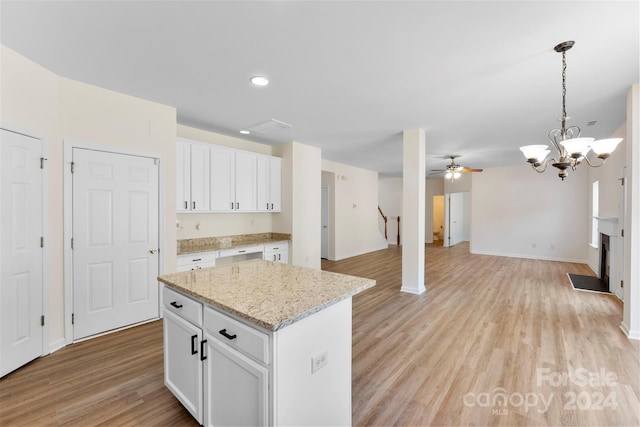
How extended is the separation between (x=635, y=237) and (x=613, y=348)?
118 centimetres

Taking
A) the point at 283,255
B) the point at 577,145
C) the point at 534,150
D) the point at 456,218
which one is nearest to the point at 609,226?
the point at 534,150

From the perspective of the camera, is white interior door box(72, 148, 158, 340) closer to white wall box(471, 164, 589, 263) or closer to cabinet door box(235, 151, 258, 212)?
cabinet door box(235, 151, 258, 212)

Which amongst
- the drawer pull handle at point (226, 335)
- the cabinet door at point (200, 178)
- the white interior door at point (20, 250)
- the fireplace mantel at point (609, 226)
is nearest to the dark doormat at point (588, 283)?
the fireplace mantel at point (609, 226)

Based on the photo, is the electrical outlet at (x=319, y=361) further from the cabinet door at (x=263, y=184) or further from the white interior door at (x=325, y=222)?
the white interior door at (x=325, y=222)

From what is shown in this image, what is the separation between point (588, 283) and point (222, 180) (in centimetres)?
680

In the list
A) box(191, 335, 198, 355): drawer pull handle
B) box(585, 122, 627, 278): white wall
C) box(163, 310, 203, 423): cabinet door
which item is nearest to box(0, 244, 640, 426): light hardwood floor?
box(163, 310, 203, 423): cabinet door

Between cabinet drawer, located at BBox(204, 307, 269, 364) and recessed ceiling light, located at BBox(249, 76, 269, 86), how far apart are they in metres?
2.22

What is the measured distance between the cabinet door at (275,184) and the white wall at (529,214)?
6.40 metres

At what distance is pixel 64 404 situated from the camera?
77.9 inches

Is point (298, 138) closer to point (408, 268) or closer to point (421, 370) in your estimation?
point (408, 268)

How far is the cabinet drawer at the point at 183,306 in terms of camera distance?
1.65m

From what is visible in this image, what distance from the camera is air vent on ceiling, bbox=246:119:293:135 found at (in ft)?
13.5

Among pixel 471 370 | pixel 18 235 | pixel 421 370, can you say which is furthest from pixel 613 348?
pixel 18 235

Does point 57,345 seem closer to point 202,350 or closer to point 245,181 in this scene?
point 202,350
